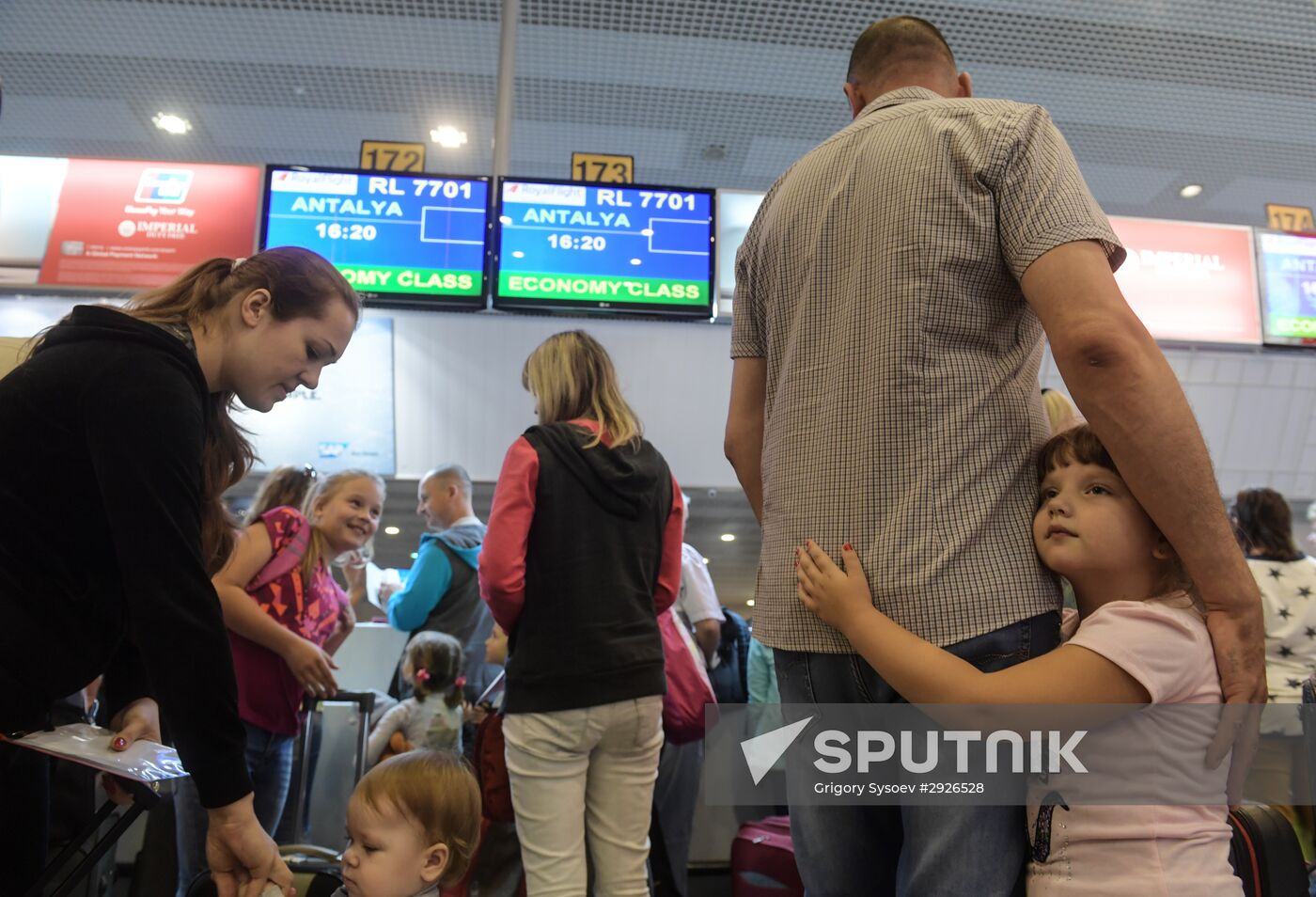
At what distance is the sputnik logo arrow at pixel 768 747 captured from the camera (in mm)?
1355

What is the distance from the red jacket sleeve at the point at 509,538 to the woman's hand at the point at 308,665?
24.0 inches

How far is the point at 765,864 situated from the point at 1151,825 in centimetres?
236

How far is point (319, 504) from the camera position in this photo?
305cm

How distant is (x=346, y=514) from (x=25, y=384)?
1780 mm

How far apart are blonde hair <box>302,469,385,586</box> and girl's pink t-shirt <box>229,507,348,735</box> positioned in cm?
3

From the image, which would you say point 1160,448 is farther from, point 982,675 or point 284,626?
point 284,626

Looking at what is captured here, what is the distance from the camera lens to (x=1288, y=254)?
523cm

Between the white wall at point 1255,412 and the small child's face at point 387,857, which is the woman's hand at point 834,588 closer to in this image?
the small child's face at point 387,857

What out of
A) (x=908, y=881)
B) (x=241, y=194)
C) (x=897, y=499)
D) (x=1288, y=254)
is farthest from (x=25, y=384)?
(x=1288, y=254)

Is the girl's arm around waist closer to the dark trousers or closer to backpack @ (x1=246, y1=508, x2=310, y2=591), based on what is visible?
the dark trousers

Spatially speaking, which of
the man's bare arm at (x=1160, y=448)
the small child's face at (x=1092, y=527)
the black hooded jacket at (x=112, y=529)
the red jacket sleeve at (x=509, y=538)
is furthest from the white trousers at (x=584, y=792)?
the man's bare arm at (x=1160, y=448)

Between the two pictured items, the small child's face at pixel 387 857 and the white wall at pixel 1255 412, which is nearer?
the small child's face at pixel 387 857

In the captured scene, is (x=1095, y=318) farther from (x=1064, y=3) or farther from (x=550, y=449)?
(x=1064, y=3)

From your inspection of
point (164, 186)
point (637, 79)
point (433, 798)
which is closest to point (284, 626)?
point (433, 798)
